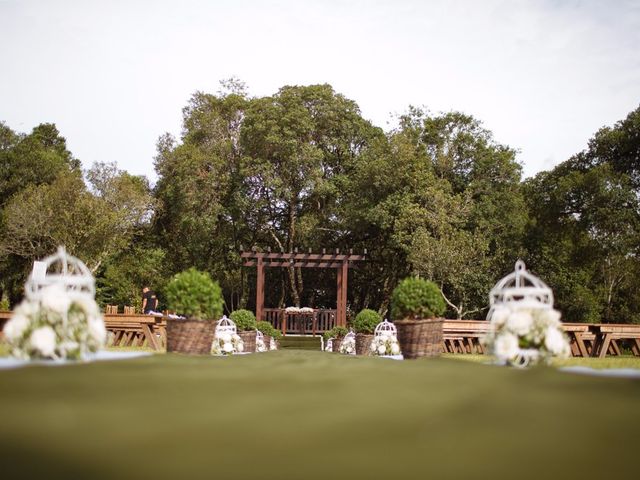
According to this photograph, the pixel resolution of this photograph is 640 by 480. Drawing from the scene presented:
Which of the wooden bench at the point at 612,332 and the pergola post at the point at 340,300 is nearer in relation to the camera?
the wooden bench at the point at 612,332

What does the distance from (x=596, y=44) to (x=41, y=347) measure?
58.5 ft

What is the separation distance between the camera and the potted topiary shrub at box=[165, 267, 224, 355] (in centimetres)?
740

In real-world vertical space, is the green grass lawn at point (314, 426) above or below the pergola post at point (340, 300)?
below

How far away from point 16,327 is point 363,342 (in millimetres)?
10516

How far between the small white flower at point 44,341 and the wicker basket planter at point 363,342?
10.1 meters

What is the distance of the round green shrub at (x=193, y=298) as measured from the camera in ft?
24.6

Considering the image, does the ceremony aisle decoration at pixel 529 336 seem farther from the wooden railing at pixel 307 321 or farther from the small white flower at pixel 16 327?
the wooden railing at pixel 307 321

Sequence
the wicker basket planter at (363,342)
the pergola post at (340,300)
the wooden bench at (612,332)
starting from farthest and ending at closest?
1. the pergola post at (340,300)
2. the wicker basket planter at (363,342)
3. the wooden bench at (612,332)

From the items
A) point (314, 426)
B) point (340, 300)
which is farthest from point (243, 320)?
point (314, 426)

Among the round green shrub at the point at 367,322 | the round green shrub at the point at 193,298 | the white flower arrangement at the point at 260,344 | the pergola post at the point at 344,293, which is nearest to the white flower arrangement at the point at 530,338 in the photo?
the round green shrub at the point at 193,298

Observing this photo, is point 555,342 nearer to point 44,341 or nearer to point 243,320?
point 44,341

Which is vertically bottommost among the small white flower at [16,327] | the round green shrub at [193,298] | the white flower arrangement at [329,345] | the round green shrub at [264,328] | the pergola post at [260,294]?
the white flower arrangement at [329,345]

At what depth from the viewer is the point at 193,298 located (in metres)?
7.51

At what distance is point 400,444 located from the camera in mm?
2723
